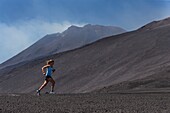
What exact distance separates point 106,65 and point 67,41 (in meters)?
88.7

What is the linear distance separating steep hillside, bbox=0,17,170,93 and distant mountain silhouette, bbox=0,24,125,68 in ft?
181

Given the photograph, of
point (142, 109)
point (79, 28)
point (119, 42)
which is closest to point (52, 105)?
point (142, 109)

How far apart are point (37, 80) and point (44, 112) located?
55.8m

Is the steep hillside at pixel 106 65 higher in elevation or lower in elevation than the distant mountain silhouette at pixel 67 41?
lower

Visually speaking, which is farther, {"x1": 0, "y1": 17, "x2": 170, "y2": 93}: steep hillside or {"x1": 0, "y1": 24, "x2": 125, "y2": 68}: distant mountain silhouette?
{"x1": 0, "y1": 24, "x2": 125, "y2": 68}: distant mountain silhouette

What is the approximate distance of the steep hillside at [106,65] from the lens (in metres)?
48.2

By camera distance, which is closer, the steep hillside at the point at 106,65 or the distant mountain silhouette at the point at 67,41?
the steep hillside at the point at 106,65

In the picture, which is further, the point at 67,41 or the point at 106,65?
the point at 67,41

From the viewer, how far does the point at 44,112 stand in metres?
10.7

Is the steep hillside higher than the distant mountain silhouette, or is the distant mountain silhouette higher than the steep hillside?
the distant mountain silhouette

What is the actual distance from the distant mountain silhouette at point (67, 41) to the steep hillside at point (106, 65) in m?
55.1

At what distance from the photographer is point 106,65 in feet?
196

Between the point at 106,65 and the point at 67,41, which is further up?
the point at 67,41

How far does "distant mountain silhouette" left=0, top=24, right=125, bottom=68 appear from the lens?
139700 mm
